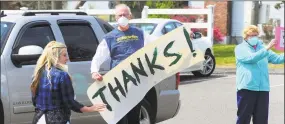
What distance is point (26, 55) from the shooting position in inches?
280

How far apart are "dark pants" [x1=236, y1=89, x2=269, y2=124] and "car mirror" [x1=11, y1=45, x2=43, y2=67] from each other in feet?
8.16

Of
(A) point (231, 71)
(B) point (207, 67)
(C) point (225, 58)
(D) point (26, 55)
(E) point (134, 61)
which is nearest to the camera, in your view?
(E) point (134, 61)

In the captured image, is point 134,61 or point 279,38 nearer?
point 134,61

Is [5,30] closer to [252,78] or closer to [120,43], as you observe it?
[120,43]

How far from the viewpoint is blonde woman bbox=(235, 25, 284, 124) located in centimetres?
751

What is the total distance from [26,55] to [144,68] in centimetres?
140

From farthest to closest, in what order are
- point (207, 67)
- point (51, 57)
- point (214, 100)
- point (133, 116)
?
point (207, 67)
point (214, 100)
point (133, 116)
point (51, 57)

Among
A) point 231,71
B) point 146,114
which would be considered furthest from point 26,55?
point 231,71

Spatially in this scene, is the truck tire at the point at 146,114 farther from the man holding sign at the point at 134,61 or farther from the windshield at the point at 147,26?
the windshield at the point at 147,26

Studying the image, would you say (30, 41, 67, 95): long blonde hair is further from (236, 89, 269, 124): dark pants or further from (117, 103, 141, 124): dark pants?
(236, 89, 269, 124): dark pants

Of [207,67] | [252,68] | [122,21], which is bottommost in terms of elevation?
[207,67]

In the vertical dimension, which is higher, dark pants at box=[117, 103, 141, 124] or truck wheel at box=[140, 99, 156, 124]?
dark pants at box=[117, 103, 141, 124]

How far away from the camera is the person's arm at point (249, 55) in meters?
7.30

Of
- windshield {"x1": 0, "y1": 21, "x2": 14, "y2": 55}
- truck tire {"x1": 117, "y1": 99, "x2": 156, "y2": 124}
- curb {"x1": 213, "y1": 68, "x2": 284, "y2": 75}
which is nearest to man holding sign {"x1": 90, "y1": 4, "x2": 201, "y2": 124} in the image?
truck tire {"x1": 117, "y1": 99, "x2": 156, "y2": 124}
